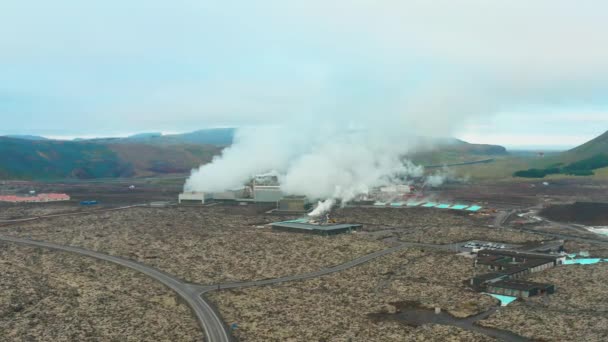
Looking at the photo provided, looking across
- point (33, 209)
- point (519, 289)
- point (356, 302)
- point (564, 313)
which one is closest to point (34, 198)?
point (33, 209)

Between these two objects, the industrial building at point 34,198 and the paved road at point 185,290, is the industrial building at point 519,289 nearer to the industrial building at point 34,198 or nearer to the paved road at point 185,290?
the paved road at point 185,290

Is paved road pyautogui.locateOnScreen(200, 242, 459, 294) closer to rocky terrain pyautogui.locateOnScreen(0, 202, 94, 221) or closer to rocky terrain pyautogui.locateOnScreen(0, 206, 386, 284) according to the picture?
rocky terrain pyautogui.locateOnScreen(0, 206, 386, 284)

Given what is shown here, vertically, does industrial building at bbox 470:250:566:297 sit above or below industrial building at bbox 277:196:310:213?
below

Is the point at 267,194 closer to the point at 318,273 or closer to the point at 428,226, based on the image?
the point at 428,226

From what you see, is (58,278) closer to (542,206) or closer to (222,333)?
(222,333)

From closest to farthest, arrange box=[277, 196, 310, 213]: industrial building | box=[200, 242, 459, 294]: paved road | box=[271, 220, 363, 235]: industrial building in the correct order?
box=[200, 242, 459, 294]: paved road → box=[271, 220, 363, 235]: industrial building → box=[277, 196, 310, 213]: industrial building

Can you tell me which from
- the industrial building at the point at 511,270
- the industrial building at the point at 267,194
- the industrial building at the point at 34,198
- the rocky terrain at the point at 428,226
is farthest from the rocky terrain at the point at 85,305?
the industrial building at the point at 34,198

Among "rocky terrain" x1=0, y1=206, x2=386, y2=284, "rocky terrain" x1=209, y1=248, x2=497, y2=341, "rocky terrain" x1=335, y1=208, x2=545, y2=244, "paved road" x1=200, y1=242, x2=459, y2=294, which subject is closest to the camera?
"rocky terrain" x1=209, y1=248, x2=497, y2=341

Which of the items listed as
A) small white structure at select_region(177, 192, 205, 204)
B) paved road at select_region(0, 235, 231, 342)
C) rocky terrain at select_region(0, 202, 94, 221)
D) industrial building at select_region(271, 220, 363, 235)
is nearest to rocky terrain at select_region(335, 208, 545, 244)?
industrial building at select_region(271, 220, 363, 235)
